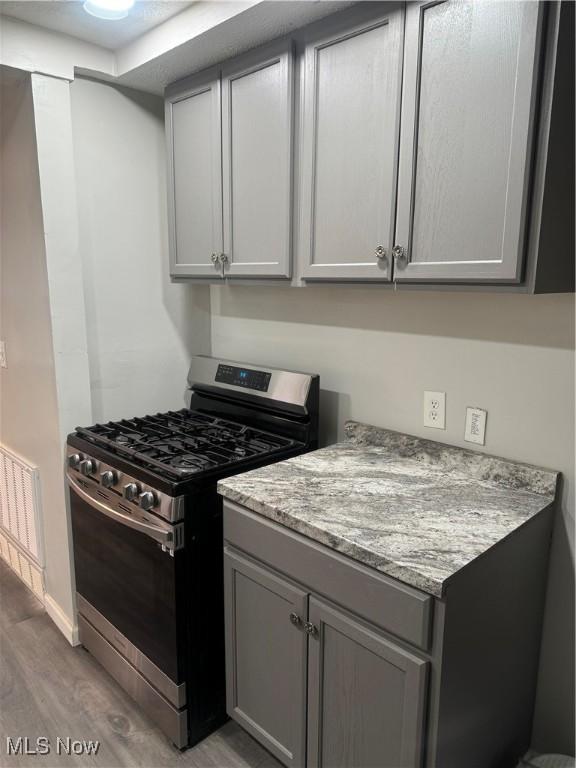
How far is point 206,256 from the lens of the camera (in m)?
2.11

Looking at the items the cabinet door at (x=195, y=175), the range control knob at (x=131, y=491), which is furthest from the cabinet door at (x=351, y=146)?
the range control knob at (x=131, y=491)

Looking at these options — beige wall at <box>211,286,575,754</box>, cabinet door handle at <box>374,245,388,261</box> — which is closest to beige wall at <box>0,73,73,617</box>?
beige wall at <box>211,286,575,754</box>

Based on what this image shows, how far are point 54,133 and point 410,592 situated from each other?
1.98 meters

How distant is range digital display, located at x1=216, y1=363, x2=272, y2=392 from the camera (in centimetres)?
217

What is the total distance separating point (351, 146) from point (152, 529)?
131cm

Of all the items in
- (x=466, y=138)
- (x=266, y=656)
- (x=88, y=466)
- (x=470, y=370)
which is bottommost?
(x=266, y=656)

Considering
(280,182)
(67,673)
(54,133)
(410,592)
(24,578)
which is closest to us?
(410,592)

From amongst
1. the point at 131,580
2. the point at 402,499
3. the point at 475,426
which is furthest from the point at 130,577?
the point at 475,426

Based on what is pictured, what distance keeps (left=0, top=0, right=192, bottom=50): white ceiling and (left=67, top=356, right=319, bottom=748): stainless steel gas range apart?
4.16 ft

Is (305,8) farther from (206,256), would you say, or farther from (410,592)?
(410,592)

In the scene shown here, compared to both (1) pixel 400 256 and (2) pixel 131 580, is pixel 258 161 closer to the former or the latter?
(1) pixel 400 256

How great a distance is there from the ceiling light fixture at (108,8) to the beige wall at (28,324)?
0.42 metres

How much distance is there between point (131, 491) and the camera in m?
1.76

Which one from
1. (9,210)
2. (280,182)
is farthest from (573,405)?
(9,210)
